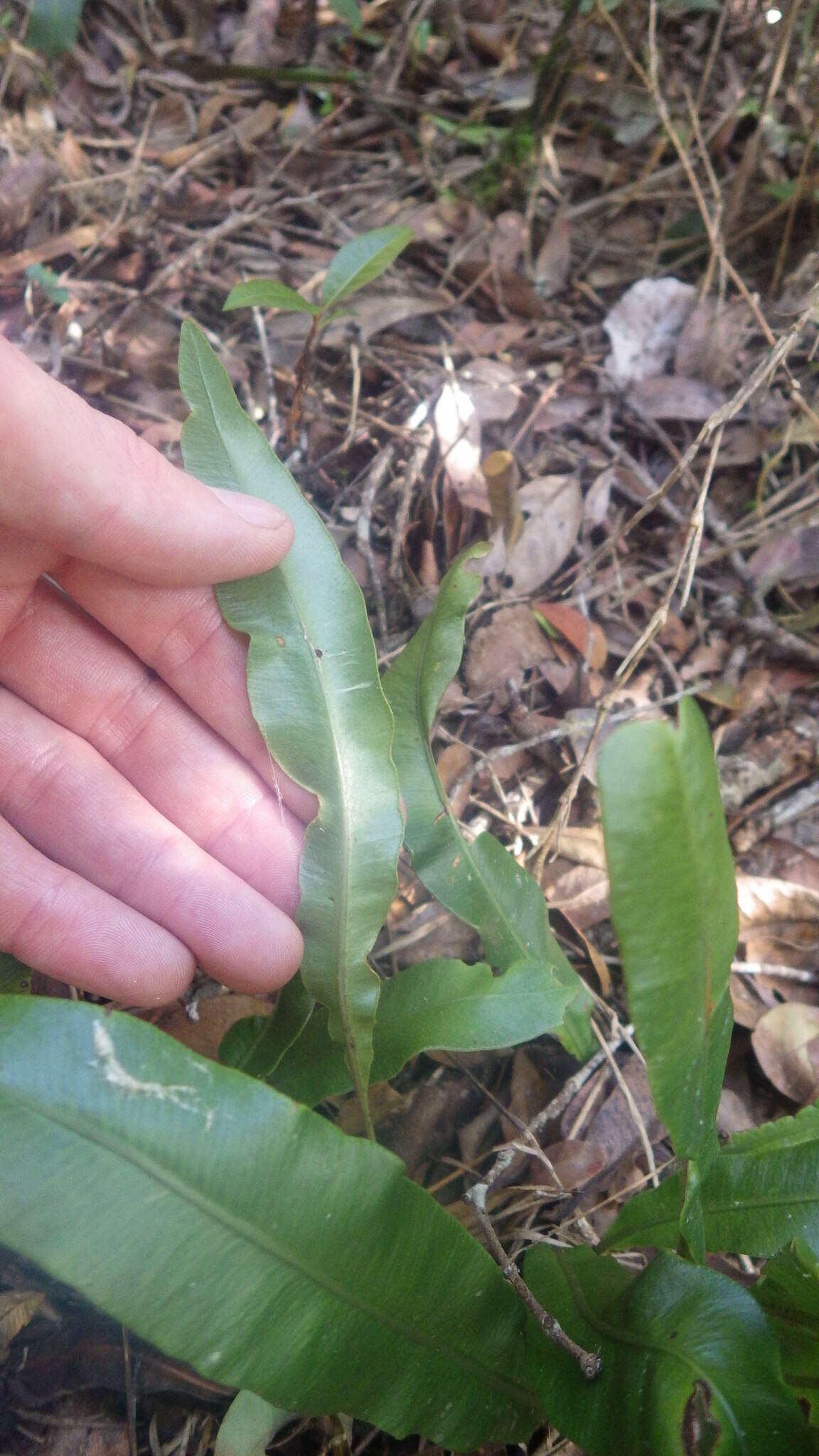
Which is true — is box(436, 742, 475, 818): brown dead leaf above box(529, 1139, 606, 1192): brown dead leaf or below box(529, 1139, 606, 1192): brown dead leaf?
above

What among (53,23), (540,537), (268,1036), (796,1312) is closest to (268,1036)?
(268,1036)

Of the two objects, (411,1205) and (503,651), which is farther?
(503,651)

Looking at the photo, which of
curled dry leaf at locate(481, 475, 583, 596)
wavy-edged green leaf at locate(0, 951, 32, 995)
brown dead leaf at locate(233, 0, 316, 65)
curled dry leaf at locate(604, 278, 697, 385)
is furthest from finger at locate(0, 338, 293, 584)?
brown dead leaf at locate(233, 0, 316, 65)

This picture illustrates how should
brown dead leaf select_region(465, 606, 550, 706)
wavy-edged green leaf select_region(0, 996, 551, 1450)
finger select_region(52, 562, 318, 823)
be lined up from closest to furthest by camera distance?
1. wavy-edged green leaf select_region(0, 996, 551, 1450)
2. finger select_region(52, 562, 318, 823)
3. brown dead leaf select_region(465, 606, 550, 706)

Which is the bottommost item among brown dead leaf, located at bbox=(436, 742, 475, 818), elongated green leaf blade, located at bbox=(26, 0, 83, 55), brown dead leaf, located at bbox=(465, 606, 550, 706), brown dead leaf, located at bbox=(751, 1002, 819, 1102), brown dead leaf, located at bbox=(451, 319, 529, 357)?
brown dead leaf, located at bbox=(751, 1002, 819, 1102)

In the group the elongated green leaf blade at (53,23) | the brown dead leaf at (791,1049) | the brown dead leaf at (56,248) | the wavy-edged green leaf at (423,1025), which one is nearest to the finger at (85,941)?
the wavy-edged green leaf at (423,1025)

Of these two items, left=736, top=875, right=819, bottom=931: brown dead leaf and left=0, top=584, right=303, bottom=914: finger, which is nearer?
left=0, top=584, right=303, bottom=914: finger

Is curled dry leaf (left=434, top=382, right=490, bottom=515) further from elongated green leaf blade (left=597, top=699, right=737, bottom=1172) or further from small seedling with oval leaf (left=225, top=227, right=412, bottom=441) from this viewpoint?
elongated green leaf blade (left=597, top=699, right=737, bottom=1172)

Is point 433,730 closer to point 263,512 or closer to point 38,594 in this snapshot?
point 263,512

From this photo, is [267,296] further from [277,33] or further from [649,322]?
[277,33]
